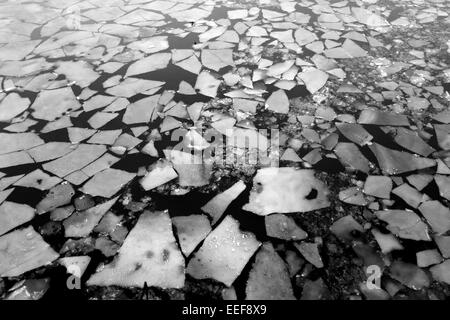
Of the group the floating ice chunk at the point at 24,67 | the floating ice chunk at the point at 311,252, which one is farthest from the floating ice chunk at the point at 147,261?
the floating ice chunk at the point at 24,67

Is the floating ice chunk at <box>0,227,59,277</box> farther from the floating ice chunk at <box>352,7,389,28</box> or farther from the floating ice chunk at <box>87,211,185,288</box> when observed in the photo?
the floating ice chunk at <box>352,7,389,28</box>

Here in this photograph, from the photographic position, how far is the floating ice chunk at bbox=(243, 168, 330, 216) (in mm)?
2441

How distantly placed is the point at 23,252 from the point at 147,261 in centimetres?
88

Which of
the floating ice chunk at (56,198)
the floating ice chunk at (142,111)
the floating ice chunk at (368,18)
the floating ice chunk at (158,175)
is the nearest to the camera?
the floating ice chunk at (56,198)

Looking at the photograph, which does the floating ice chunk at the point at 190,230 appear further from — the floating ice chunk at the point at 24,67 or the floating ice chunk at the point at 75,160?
the floating ice chunk at the point at 24,67

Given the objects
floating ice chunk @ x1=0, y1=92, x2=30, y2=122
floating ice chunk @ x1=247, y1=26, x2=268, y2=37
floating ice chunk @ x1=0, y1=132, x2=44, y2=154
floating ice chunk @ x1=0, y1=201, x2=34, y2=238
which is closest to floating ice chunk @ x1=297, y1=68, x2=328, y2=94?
floating ice chunk @ x1=247, y1=26, x2=268, y2=37

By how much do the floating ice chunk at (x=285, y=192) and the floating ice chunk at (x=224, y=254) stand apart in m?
0.24

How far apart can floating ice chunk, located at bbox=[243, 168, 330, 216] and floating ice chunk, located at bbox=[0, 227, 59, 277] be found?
4.76 ft

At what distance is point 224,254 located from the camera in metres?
2.18

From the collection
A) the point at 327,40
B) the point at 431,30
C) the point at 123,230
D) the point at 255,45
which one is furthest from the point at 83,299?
the point at 431,30

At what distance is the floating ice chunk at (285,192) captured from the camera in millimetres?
2441

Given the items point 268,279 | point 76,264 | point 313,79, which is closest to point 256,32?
point 313,79

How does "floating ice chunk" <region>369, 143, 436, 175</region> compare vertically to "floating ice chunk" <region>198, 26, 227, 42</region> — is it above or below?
below

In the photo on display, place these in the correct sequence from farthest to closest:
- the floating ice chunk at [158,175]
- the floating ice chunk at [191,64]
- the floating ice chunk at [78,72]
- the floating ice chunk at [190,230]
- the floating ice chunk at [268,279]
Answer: the floating ice chunk at [191,64], the floating ice chunk at [78,72], the floating ice chunk at [158,175], the floating ice chunk at [190,230], the floating ice chunk at [268,279]
